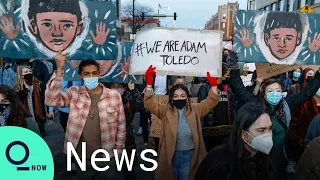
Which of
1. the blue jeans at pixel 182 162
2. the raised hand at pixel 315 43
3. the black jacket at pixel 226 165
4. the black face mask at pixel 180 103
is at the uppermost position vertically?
the raised hand at pixel 315 43

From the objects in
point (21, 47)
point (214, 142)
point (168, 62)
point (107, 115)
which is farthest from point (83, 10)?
point (214, 142)

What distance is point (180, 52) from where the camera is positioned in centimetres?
374

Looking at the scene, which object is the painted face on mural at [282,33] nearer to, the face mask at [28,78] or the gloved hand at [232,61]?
the gloved hand at [232,61]

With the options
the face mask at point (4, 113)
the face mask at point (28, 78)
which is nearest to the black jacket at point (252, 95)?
the face mask at point (4, 113)

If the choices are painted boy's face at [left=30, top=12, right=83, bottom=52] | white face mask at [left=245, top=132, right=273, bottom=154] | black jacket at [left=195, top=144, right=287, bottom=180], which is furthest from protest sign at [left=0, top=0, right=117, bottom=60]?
white face mask at [left=245, top=132, right=273, bottom=154]

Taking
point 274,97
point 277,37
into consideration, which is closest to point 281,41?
point 277,37

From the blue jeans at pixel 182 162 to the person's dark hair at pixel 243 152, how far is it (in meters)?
1.17

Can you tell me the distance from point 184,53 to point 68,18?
53.2 inches

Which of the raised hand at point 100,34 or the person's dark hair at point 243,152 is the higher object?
the raised hand at point 100,34

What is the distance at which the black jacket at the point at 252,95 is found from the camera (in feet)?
12.5

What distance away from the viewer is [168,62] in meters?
3.72

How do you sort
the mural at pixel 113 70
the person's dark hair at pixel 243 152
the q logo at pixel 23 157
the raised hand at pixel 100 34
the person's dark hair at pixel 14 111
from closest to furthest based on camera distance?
the q logo at pixel 23 157 < the person's dark hair at pixel 243 152 < the person's dark hair at pixel 14 111 < the raised hand at pixel 100 34 < the mural at pixel 113 70

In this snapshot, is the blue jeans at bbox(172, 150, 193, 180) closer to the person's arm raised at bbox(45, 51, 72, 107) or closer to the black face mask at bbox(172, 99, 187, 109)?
the black face mask at bbox(172, 99, 187, 109)

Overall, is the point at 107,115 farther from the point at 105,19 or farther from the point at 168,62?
the point at 105,19
